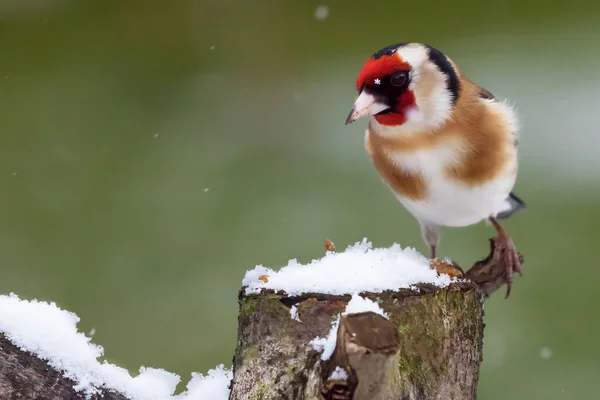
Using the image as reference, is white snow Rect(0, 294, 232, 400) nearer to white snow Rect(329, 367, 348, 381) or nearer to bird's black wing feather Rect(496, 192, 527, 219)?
white snow Rect(329, 367, 348, 381)

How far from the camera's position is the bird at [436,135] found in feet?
3.04

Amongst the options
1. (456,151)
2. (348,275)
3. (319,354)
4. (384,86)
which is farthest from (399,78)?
(319,354)

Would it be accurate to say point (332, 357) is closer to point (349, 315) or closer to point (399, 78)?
point (349, 315)

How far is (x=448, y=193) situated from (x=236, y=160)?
1802mm

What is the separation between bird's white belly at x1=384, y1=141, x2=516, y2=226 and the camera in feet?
3.30

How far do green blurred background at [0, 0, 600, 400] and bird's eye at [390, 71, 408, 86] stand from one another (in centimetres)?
161

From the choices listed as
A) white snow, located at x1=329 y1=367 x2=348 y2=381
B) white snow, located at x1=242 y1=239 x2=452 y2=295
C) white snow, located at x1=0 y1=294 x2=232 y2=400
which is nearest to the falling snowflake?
white snow, located at x1=242 y1=239 x2=452 y2=295

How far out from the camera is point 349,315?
1.80 feet

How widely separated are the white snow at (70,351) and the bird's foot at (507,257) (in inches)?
21.1

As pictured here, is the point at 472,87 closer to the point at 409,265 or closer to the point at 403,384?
the point at 409,265

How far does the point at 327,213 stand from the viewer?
2.70m

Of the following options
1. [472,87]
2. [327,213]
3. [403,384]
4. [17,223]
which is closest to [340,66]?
[327,213]

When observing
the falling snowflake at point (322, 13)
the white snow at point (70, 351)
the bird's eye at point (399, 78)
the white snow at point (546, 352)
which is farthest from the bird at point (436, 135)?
the falling snowflake at point (322, 13)

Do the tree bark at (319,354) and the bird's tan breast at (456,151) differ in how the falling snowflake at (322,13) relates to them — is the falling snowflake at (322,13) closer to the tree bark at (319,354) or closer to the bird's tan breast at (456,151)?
the bird's tan breast at (456,151)
